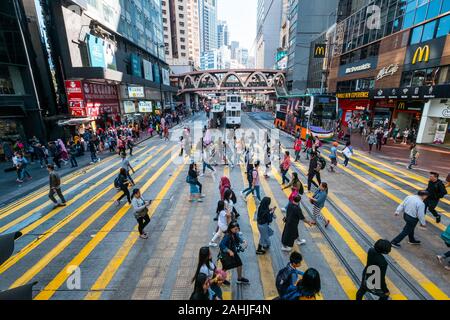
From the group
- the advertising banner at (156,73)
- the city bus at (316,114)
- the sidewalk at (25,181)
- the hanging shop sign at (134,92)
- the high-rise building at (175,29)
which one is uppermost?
the high-rise building at (175,29)

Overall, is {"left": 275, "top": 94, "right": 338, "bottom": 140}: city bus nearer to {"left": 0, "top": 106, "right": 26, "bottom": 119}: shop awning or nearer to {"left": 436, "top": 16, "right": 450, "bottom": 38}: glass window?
{"left": 436, "top": 16, "right": 450, "bottom": 38}: glass window

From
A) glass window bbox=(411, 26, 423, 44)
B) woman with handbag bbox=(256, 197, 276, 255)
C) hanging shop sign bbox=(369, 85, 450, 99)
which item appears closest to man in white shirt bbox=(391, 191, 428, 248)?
woman with handbag bbox=(256, 197, 276, 255)

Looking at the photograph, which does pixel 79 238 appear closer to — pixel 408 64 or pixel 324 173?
pixel 324 173

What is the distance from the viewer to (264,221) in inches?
225

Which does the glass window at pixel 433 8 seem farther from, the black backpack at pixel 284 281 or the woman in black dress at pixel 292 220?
the black backpack at pixel 284 281

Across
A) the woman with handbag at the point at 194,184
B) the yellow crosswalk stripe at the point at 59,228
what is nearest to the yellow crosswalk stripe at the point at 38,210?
the yellow crosswalk stripe at the point at 59,228

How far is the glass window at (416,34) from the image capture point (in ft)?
68.1

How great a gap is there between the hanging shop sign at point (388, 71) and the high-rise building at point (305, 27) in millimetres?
33191

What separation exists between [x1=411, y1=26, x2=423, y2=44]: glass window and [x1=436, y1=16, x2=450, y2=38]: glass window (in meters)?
1.96

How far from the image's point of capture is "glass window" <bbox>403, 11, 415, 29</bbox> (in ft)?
71.1

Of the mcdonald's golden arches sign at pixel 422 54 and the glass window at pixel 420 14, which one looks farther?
the glass window at pixel 420 14
